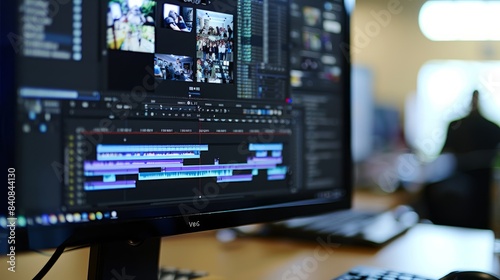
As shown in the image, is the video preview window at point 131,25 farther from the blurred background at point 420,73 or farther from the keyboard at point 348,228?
the blurred background at point 420,73

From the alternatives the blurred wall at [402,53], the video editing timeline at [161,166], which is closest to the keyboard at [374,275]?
the video editing timeline at [161,166]

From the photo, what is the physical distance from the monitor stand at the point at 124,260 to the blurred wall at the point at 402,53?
4240 millimetres

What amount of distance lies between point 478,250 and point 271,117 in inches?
24.2

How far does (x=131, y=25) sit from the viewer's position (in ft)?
2.09

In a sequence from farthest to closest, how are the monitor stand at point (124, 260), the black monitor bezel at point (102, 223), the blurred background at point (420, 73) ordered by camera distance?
1. the blurred background at point (420, 73)
2. the monitor stand at point (124, 260)
3. the black monitor bezel at point (102, 223)

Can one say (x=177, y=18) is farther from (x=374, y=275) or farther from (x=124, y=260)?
(x=374, y=275)

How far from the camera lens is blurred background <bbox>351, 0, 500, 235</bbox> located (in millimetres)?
3518

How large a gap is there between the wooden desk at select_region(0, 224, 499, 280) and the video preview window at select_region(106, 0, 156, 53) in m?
0.37

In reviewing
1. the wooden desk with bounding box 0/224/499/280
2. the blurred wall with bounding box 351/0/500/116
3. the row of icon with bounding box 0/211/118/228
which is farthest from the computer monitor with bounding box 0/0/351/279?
the blurred wall with bounding box 351/0/500/116

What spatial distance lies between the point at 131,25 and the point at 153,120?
12 centimetres

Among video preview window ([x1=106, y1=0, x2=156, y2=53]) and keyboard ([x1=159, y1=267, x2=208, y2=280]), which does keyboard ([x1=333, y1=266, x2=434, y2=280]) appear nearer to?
keyboard ([x1=159, y1=267, x2=208, y2=280])

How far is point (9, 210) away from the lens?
53 cm

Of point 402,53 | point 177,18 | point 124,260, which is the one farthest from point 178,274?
point 402,53

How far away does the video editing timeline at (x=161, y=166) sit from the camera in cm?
60
